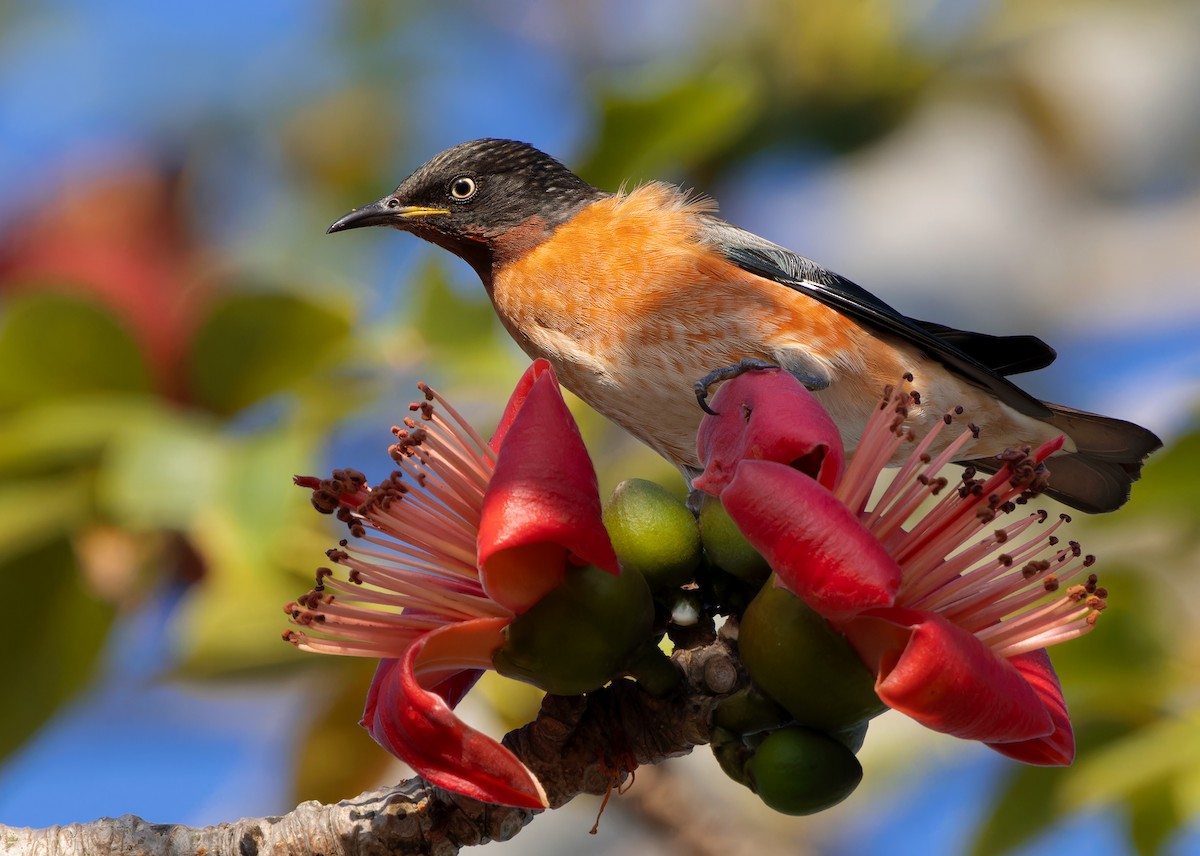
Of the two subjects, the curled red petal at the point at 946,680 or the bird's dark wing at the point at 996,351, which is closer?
the curled red petal at the point at 946,680

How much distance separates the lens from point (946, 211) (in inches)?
328

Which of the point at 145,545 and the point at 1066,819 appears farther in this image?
the point at 145,545

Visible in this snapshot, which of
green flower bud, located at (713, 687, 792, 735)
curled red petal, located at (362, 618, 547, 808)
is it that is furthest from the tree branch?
curled red petal, located at (362, 618, 547, 808)

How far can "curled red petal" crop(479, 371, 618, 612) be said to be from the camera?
76.8 inches

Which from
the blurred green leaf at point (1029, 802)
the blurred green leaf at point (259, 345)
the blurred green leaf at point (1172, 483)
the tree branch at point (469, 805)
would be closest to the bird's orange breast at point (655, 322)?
the blurred green leaf at point (259, 345)

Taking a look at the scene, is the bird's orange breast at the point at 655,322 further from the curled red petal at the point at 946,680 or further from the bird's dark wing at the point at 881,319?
the curled red petal at the point at 946,680

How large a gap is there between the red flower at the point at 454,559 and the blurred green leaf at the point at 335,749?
5.23 feet

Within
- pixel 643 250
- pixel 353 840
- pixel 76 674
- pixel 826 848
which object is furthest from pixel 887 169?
pixel 353 840

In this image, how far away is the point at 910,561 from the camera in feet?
7.04

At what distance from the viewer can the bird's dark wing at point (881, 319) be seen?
380 centimetres

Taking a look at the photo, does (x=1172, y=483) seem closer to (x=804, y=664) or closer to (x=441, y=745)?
(x=804, y=664)

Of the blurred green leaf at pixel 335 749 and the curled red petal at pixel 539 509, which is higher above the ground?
the curled red petal at pixel 539 509

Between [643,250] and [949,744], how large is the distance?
278cm

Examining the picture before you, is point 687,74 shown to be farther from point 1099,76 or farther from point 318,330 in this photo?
point 1099,76
